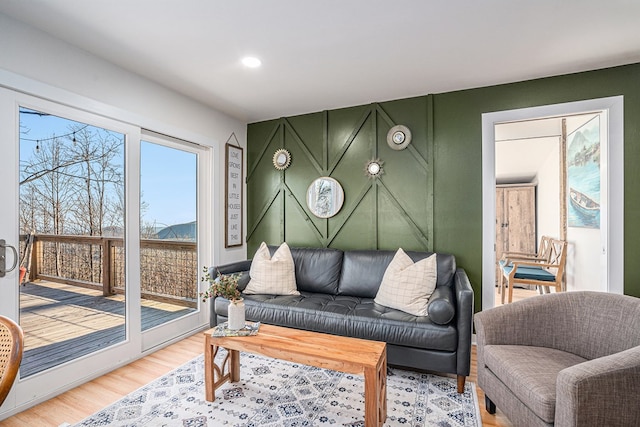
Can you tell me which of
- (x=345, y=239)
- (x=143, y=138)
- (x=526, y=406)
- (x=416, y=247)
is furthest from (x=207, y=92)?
(x=526, y=406)

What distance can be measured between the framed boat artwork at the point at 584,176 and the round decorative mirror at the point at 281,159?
3.29m

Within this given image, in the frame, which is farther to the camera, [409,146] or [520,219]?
[520,219]

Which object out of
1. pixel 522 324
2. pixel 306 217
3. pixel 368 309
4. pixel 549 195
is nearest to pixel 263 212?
pixel 306 217

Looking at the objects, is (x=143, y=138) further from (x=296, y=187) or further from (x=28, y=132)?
(x=296, y=187)

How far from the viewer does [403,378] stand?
239 cm

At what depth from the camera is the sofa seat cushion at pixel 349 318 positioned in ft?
7.37

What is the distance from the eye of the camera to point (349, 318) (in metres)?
2.47

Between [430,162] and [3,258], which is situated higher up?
[430,162]

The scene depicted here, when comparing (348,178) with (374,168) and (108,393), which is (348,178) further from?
(108,393)

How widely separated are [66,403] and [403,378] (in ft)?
7.78

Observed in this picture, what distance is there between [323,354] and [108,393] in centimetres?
164

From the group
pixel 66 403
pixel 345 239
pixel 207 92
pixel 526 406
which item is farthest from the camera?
pixel 345 239

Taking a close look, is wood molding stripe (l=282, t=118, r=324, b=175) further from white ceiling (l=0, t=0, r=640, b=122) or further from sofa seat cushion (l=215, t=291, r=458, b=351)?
sofa seat cushion (l=215, t=291, r=458, b=351)

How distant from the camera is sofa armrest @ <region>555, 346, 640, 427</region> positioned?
1285 millimetres
